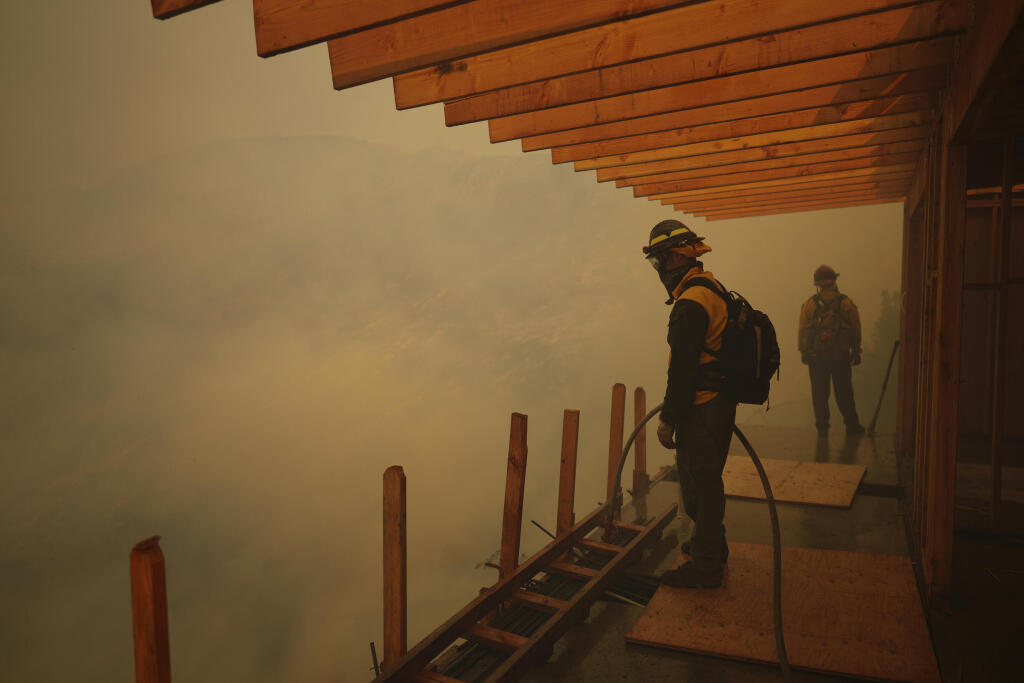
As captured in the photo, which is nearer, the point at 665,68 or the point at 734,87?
the point at 665,68

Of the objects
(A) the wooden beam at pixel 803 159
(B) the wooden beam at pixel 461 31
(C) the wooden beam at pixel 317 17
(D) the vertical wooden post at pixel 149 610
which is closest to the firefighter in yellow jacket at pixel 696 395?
(B) the wooden beam at pixel 461 31

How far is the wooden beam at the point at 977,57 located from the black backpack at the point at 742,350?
4.27 feet

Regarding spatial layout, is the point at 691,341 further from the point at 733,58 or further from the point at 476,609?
the point at 476,609

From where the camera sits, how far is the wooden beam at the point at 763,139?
4.32m

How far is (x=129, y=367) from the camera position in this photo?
22797 mm

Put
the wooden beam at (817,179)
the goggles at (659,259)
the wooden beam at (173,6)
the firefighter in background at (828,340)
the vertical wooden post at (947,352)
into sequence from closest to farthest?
the wooden beam at (173,6), the vertical wooden post at (947,352), the goggles at (659,259), the wooden beam at (817,179), the firefighter in background at (828,340)

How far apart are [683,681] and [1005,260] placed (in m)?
3.28

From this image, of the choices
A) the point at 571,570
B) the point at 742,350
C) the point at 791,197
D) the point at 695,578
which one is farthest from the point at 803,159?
the point at 571,570

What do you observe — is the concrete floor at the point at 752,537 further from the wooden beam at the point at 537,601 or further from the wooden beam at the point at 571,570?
the wooden beam at the point at 571,570

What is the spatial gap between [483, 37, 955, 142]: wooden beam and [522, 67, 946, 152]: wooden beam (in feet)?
0.29

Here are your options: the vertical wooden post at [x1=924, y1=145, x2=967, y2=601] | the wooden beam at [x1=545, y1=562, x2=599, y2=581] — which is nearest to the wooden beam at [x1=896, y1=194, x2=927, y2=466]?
the vertical wooden post at [x1=924, y1=145, x2=967, y2=601]

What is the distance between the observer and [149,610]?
1979 mm

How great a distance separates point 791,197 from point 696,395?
14.8 ft

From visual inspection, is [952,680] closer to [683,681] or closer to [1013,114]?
[683,681]
